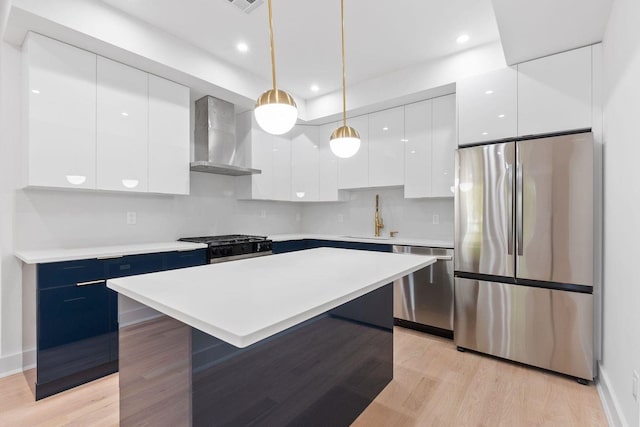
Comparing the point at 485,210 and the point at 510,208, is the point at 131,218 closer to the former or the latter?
the point at 485,210

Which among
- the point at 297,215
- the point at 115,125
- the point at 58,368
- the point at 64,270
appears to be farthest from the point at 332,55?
the point at 58,368

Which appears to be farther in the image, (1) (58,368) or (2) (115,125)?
(2) (115,125)

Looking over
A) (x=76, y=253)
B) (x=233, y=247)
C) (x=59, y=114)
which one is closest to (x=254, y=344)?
(x=76, y=253)

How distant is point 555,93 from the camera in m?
2.37

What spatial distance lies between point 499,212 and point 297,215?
3.04 meters

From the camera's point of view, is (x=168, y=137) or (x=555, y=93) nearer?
(x=555, y=93)

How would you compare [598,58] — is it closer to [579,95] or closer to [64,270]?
[579,95]

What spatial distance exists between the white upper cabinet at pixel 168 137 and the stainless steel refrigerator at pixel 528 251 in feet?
8.46

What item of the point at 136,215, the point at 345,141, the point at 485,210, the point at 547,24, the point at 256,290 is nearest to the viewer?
the point at 256,290

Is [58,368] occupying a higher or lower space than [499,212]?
lower

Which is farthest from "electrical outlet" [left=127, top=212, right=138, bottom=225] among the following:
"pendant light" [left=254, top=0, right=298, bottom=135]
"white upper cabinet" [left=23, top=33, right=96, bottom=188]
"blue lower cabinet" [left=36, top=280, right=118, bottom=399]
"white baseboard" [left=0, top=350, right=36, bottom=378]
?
"pendant light" [left=254, top=0, right=298, bottom=135]

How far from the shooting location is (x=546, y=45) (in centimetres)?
230

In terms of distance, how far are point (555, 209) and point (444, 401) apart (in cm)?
159

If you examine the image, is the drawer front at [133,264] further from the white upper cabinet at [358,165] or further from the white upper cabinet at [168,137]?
the white upper cabinet at [358,165]
